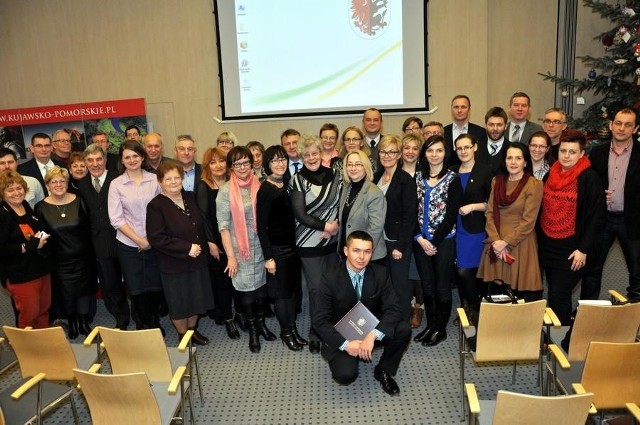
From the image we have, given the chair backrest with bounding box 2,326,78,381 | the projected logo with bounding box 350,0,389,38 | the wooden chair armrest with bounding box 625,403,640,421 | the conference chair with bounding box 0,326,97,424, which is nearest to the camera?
the wooden chair armrest with bounding box 625,403,640,421

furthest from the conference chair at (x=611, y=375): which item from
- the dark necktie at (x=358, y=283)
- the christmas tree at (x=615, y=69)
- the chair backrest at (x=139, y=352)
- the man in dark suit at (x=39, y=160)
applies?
the man in dark suit at (x=39, y=160)

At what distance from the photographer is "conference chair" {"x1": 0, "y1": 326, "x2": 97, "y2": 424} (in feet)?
8.78

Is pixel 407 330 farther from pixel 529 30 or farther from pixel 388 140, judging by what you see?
pixel 529 30

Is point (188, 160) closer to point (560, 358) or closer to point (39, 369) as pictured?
point (39, 369)

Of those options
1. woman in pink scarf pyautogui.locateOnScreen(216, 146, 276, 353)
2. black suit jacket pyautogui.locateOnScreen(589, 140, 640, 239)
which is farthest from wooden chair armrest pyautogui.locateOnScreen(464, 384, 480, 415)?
black suit jacket pyautogui.locateOnScreen(589, 140, 640, 239)

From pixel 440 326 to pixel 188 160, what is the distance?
2.55 m

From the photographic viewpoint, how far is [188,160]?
436 cm

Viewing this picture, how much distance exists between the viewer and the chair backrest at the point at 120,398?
7.41 feet

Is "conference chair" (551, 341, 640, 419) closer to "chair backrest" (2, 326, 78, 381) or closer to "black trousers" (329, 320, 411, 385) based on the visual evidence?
"black trousers" (329, 320, 411, 385)

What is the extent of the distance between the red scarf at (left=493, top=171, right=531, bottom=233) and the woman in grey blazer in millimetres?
817

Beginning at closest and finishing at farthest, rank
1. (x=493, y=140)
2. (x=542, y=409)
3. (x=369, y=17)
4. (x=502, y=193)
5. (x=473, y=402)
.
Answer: (x=542, y=409)
(x=473, y=402)
(x=502, y=193)
(x=493, y=140)
(x=369, y=17)

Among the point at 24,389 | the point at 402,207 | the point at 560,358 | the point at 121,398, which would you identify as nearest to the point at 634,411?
the point at 560,358

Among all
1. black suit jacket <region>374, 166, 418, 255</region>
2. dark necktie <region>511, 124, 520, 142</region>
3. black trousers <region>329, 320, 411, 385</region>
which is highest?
dark necktie <region>511, 124, 520, 142</region>

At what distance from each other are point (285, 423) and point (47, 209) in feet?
8.40
